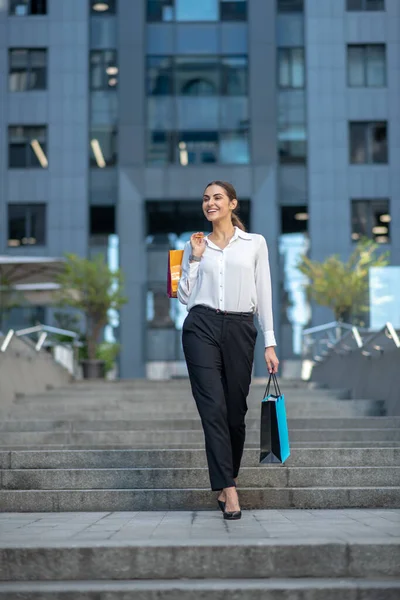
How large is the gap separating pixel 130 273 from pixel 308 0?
1206 centimetres

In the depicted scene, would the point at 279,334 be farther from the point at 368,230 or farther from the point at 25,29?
the point at 25,29

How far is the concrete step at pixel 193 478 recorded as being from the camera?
6.86 m

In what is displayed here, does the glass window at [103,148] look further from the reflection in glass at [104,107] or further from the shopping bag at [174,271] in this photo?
the shopping bag at [174,271]

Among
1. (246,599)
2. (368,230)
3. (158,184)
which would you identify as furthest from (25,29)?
(246,599)

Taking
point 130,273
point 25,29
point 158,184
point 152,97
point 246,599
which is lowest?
point 246,599

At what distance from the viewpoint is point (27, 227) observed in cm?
3619

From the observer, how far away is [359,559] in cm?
468

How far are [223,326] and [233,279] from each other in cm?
30

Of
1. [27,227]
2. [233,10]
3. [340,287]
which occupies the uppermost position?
[233,10]

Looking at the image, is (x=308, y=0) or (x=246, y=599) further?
(x=308, y=0)

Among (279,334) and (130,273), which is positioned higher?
(130,273)

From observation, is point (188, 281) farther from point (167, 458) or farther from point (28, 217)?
point (28, 217)

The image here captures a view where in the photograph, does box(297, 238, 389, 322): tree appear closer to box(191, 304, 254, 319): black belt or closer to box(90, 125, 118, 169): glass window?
box(90, 125, 118, 169): glass window

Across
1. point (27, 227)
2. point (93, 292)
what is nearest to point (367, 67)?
point (27, 227)
